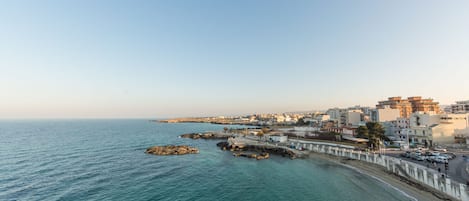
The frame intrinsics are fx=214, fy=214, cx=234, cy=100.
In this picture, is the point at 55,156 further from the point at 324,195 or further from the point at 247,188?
the point at 324,195

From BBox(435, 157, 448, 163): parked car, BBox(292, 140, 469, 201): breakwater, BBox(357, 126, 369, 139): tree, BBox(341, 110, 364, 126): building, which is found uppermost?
BBox(341, 110, 364, 126): building

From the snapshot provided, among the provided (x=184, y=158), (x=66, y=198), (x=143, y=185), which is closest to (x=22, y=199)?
(x=66, y=198)

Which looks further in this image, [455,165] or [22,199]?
[455,165]

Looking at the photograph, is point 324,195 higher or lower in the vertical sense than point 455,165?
lower

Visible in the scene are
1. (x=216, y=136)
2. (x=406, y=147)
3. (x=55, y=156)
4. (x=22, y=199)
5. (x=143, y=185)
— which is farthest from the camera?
(x=216, y=136)

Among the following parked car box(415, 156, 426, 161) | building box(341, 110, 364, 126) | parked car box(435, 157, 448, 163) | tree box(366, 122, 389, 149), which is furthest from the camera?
building box(341, 110, 364, 126)

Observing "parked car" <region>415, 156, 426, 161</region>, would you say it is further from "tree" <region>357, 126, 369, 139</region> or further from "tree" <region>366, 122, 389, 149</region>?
"tree" <region>357, 126, 369, 139</region>

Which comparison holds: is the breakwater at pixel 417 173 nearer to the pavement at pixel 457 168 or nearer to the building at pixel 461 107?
the pavement at pixel 457 168

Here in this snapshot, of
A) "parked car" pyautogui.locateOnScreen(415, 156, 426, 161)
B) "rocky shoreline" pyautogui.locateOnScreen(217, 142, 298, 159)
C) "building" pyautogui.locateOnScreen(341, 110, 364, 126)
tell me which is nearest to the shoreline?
"parked car" pyautogui.locateOnScreen(415, 156, 426, 161)
